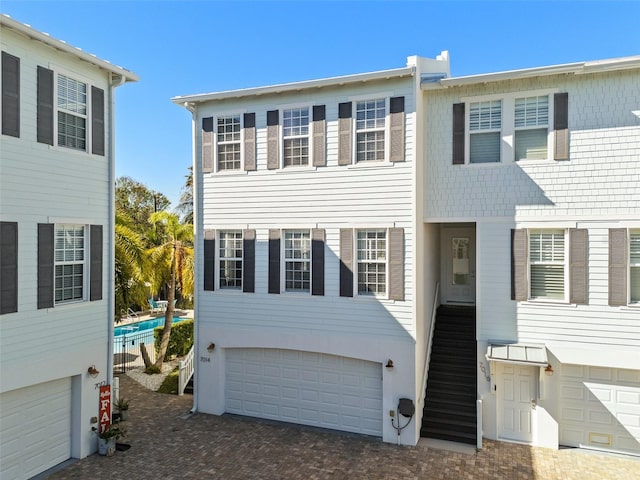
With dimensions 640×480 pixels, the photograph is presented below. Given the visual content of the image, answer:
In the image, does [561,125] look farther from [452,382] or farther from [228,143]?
[228,143]

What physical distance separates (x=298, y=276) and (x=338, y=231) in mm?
1773

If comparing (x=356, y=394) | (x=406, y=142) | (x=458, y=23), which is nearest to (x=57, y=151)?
(x=406, y=142)

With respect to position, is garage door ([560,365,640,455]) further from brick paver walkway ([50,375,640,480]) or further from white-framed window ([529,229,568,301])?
white-framed window ([529,229,568,301])

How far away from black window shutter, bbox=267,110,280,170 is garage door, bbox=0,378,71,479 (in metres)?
7.40

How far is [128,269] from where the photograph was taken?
45.4 feet

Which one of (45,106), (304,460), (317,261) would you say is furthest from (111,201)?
(304,460)

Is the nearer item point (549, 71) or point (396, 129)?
point (549, 71)

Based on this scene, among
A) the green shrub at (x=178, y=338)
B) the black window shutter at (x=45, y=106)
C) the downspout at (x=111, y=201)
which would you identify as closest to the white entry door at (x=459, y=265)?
the downspout at (x=111, y=201)

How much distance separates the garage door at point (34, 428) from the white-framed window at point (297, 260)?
5872mm

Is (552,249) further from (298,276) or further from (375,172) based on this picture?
(298,276)

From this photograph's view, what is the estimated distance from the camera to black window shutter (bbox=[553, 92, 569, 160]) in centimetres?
993

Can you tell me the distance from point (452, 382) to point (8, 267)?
435 inches

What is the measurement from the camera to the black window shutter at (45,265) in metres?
8.55

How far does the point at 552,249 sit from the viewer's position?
10.2 metres
